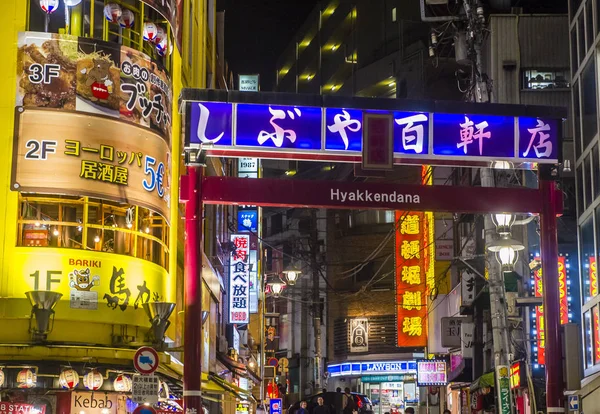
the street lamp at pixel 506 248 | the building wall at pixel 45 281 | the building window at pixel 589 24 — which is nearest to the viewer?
the building wall at pixel 45 281

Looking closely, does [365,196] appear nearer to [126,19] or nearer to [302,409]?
[126,19]

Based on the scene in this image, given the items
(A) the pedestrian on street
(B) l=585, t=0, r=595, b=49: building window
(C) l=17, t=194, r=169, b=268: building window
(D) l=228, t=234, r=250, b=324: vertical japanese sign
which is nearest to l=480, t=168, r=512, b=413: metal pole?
(B) l=585, t=0, r=595, b=49: building window

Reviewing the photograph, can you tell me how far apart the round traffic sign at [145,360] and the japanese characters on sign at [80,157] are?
4081 millimetres

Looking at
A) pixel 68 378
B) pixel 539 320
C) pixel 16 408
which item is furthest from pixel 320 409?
pixel 16 408

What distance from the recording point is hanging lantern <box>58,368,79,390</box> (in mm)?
18688

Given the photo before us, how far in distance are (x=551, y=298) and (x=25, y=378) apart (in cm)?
1027

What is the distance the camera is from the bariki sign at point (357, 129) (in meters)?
15.5

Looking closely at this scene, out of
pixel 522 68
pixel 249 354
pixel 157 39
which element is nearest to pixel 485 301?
pixel 522 68

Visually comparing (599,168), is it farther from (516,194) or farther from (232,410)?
(232,410)

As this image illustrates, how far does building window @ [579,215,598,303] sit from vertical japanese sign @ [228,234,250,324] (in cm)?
1834

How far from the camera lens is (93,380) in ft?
62.4

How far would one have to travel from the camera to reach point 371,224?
216 ft

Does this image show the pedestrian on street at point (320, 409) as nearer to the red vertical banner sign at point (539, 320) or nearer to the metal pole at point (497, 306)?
the red vertical banner sign at point (539, 320)

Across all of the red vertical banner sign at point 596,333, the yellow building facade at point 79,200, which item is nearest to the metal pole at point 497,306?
the red vertical banner sign at point 596,333
